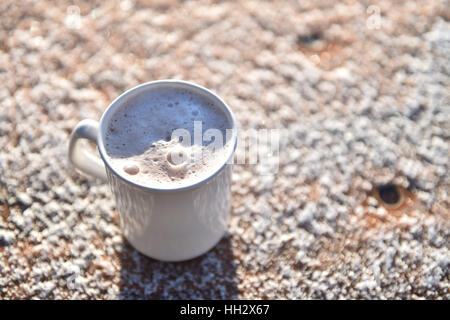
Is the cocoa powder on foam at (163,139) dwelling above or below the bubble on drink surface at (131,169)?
above

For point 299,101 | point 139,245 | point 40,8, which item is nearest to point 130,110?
point 139,245

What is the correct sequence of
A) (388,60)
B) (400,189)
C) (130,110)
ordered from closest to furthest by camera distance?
(130,110)
(400,189)
(388,60)

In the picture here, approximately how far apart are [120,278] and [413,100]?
0.46 metres

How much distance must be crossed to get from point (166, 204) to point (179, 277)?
138mm

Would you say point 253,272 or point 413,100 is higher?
point 413,100

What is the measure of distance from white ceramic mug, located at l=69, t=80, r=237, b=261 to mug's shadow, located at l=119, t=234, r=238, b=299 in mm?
14

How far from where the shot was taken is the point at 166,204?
45cm

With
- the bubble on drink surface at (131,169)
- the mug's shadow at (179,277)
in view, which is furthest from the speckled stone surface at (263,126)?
the bubble on drink surface at (131,169)

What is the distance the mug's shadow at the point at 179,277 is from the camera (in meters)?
0.54

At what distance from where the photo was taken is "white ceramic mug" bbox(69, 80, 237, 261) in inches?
17.4

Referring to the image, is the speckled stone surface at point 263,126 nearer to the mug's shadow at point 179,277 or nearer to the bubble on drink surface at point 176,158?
the mug's shadow at point 179,277

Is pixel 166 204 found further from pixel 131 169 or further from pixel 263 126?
pixel 263 126

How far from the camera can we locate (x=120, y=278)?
546mm
